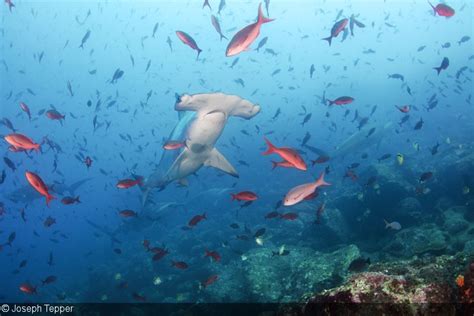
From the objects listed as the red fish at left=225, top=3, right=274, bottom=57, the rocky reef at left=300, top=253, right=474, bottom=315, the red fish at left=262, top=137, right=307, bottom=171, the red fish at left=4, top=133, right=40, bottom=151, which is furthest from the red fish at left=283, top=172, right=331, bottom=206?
the red fish at left=4, top=133, right=40, bottom=151

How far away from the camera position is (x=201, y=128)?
905 centimetres

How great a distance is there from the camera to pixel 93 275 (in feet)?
66.1

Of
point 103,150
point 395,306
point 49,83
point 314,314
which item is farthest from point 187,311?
point 103,150

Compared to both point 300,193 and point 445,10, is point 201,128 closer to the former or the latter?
point 300,193

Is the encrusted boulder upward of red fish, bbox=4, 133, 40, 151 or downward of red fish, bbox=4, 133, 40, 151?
downward

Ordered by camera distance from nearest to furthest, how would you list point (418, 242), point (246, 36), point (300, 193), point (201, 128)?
point (246, 36), point (300, 193), point (201, 128), point (418, 242)

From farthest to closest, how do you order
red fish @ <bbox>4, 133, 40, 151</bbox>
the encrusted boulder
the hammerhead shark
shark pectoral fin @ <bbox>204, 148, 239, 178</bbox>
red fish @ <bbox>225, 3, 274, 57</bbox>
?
shark pectoral fin @ <bbox>204, 148, 239, 178</bbox> → the encrusted boulder → the hammerhead shark → red fish @ <bbox>4, 133, 40, 151</bbox> → red fish @ <bbox>225, 3, 274, 57</bbox>

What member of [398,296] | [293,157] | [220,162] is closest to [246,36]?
[293,157]

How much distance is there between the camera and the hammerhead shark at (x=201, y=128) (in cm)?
810

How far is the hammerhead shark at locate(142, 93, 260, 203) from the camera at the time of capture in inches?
319

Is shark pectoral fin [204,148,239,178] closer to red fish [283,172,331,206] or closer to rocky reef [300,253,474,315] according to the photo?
red fish [283,172,331,206]

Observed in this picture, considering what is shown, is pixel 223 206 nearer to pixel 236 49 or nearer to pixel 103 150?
pixel 236 49

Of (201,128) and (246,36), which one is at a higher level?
(246,36)

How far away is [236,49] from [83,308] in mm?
9946
